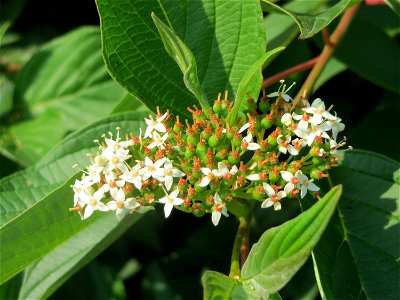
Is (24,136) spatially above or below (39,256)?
below

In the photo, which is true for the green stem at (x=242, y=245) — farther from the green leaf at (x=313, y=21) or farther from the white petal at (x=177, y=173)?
the green leaf at (x=313, y=21)

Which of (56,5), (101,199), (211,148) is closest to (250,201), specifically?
(211,148)

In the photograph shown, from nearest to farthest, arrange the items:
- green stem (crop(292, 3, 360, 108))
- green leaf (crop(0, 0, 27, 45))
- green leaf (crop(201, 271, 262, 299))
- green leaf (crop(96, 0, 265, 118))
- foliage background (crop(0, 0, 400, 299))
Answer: green leaf (crop(201, 271, 262, 299))
green leaf (crop(96, 0, 265, 118))
green stem (crop(292, 3, 360, 108))
foliage background (crop(0, 0, 400, 299))
green leaf (crop(0, 0, 27, 45))

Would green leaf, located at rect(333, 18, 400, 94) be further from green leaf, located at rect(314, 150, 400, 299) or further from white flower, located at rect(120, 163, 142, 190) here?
white flower, located at rect(120, 163, 142, 190)

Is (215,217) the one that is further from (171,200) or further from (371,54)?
(371,54)

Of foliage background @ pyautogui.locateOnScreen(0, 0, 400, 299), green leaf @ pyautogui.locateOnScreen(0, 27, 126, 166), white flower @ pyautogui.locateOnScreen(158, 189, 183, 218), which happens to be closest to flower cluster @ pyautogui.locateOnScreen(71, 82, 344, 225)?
white flower @ pyautogui.locateOnScreen(158, 189, 183, 218)

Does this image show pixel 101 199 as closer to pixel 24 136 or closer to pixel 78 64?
pixel 24 136
